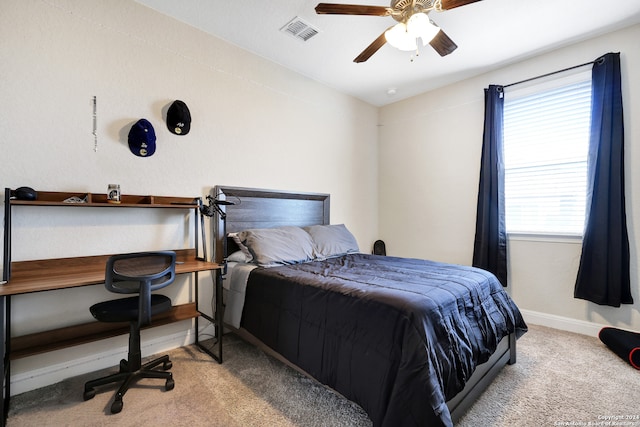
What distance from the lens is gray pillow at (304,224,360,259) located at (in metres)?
2.92

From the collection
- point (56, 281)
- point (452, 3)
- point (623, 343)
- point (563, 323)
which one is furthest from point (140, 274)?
point (563, 323)

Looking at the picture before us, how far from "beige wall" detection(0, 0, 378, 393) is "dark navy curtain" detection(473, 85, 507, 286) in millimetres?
2307

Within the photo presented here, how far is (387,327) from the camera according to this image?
4.59ft

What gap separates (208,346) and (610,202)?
376 centimetres

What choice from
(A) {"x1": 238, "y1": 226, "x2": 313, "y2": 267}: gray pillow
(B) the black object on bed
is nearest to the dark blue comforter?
(A) {"x1": 238, "y1": 226, "x2": 313, "y2": 267}: gray pillow

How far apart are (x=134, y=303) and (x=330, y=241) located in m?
1.80

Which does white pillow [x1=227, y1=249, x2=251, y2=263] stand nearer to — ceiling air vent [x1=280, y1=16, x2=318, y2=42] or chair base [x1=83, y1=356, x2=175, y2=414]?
chair base [x1=83, y1=356, x2=175, y2=414]

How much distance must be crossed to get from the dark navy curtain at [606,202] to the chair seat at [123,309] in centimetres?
356

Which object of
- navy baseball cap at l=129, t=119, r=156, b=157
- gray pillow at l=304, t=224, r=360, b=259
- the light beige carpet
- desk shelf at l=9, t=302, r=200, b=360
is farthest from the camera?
gray pillow at l=304, t=224, r=360, b=259

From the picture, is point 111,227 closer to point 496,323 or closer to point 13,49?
point 13,49

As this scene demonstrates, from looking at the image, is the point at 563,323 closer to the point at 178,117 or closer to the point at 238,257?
the point at 238,257

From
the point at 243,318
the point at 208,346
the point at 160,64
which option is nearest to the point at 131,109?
the point at 160,64

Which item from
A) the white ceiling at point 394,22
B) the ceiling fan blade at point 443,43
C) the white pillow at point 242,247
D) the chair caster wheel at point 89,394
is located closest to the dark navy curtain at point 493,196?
the white ceiling at point 394,22

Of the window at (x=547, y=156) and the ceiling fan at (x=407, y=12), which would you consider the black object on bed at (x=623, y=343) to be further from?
the ceiling fan at (x=407, y=12)
